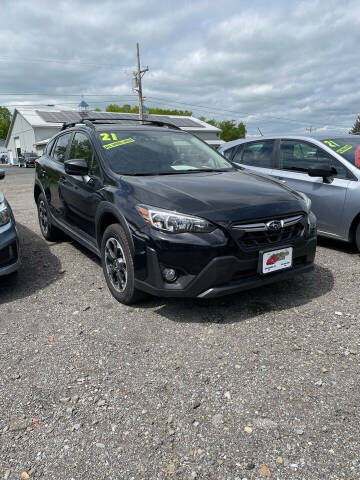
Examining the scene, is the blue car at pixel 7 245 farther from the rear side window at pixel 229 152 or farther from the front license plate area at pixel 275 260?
the rear side window at pixel 229 152

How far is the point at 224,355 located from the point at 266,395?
484 millimetres

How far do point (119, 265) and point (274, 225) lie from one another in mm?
1433

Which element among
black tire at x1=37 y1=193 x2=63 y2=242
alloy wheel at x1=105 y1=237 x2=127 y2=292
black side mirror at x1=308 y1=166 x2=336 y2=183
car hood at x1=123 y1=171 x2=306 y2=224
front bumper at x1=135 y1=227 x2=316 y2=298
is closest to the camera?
front bumper at x1=135 y1=227 x2=316 y2=298

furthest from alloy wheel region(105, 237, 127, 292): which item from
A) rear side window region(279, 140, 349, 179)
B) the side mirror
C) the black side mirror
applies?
rear side window region(279, 140, 349, 179)

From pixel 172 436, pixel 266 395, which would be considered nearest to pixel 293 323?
pixel 266 395

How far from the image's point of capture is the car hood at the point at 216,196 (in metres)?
3.04

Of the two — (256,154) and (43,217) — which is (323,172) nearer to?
(256,154)

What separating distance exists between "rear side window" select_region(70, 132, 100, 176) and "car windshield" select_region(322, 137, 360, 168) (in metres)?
3.22

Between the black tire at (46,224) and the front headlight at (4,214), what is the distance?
1.42 meters

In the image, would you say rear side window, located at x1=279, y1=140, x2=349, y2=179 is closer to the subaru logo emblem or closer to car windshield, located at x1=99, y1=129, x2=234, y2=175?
car windshield, located at x1=99, y1=129, x2=234, y2=175

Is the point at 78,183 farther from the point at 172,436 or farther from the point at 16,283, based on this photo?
the point at 172,436

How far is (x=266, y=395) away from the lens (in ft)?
7.60

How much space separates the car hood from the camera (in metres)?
3.04

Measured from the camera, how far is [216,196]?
321 centimetres
